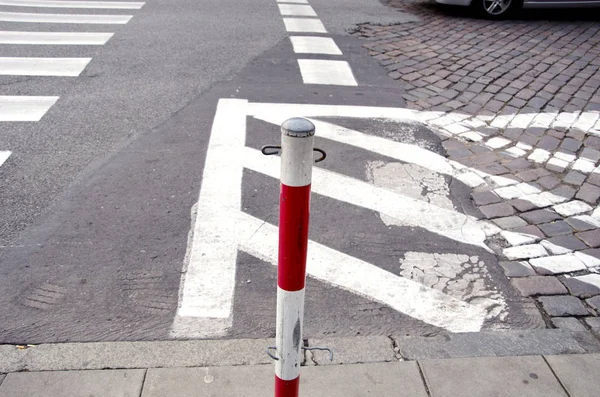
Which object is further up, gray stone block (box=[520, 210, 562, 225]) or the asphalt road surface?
the asphalt road surface

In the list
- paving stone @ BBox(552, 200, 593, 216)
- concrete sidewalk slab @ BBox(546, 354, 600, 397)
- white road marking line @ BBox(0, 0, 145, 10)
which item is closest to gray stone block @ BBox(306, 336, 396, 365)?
concrete sidewalk slab @ BBox(546, 354, 600, 397)

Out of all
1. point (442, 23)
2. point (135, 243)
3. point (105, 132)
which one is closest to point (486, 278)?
point (135, 243)

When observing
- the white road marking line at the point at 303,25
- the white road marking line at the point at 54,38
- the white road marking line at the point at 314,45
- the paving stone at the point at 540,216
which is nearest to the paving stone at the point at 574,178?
the paving stone at the point at 540,216

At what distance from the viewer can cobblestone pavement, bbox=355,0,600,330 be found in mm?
4348

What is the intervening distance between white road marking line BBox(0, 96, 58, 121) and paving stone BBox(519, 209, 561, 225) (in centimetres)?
537

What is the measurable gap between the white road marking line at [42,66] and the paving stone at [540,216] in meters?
6.22

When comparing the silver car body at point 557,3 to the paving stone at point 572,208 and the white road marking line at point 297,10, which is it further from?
the paving stone at point 572,208

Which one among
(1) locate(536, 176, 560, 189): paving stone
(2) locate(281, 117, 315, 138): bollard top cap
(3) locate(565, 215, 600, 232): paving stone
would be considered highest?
(2) locate(281, 117, 315, 138): bollard top cap

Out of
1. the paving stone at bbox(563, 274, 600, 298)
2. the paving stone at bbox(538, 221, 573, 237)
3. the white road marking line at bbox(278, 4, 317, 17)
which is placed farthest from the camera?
the white road marking line at bbox(278, 4, 317, 17)

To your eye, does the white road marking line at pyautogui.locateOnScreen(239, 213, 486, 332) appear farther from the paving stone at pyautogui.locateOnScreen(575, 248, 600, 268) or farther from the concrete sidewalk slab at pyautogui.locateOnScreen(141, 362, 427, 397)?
the paving stone at pyautogui.locateOnScreen(575, 248, 600, 268)

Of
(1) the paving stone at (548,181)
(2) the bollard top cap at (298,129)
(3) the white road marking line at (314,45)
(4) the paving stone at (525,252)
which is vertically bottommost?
(4) the paving stone at (525,252)

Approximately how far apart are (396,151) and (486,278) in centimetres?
218

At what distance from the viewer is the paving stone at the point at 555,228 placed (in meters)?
4.74

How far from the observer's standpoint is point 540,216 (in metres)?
4.96
